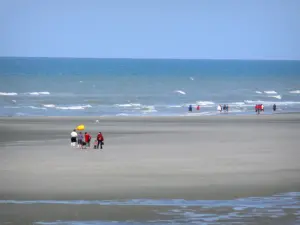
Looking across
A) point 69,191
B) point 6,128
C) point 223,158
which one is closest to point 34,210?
point 69,191

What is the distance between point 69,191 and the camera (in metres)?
27.0

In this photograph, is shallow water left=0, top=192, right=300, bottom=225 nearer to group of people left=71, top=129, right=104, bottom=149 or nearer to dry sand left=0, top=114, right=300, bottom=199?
dry sand left=0, top=114, right=300, bottom=199

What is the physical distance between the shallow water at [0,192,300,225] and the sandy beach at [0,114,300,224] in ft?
2.89

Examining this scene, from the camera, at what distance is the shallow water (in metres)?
22.0

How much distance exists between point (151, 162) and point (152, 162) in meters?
0.04

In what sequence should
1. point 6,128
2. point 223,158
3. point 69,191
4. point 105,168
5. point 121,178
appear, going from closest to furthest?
point 69,191 < point 121,178 < point 105,168 < point 223,158 < point 6,128

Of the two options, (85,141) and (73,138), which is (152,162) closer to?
(85,141)

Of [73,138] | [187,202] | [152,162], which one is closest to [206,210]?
[187,202]

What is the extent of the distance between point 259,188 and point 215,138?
18917mm

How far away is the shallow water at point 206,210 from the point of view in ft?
72.3

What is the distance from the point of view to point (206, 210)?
23656mm

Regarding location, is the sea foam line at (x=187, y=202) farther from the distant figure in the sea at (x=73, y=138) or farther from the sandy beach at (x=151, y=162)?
the distant figure in the sea at (x=73, y=138)

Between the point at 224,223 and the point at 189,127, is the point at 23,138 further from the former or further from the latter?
the point at 224,223

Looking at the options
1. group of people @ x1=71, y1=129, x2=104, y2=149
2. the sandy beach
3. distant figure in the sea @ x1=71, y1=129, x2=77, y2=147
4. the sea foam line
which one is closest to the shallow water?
the sea foam line
